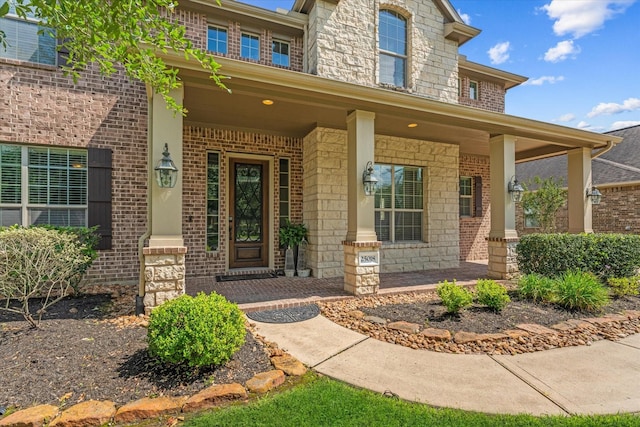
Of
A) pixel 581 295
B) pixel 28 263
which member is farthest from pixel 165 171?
pixel 581 295

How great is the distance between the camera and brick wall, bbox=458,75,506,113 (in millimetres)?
9195

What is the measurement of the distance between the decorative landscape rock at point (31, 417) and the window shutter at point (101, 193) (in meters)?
4.07

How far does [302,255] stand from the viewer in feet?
22.2

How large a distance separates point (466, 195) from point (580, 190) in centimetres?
262

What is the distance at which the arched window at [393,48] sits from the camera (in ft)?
23.9

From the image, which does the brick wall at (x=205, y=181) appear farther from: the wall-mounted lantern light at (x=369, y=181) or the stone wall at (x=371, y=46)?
the wall-mounted lantern light at (x=369, y=181)

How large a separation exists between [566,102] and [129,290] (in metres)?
11.3

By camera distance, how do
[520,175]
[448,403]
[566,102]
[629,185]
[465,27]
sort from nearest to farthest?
[448,403], [465,27], [566,102], [629,185], [520,175]

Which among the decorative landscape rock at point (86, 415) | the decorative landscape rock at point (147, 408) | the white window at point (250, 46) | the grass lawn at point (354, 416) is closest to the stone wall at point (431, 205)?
the white window at point (250, 46)

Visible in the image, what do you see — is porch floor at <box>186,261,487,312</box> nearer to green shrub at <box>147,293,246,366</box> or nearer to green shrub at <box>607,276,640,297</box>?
green shrub at <box>147,293,246,366</box>

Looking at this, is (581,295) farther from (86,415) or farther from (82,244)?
(82,244)

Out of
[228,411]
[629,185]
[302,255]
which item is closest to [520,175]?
[629,185]

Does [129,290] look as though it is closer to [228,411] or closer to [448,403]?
[228,411]

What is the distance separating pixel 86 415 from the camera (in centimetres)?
203
